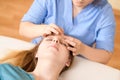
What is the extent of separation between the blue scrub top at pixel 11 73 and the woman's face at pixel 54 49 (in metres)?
0.12

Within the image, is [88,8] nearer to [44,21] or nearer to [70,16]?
[70,16]

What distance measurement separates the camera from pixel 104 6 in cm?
120

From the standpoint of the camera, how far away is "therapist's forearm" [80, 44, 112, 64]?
3.83 feet

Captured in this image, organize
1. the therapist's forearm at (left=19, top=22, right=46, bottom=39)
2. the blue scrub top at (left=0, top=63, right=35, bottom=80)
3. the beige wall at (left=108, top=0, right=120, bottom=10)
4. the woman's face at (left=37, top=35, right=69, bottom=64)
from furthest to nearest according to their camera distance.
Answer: the beige wall at (left=108, top=0, right=120, bottom=10) < the therapist's forearm at (left=19, top=22, right=46, bottom=39) < the woman's face at (left=37, top=35, right=69, bottom=64) < the blue scrub top at (left=0, top=63, right=35, bottom=80)

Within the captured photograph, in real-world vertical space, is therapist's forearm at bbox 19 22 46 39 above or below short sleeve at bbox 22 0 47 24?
below

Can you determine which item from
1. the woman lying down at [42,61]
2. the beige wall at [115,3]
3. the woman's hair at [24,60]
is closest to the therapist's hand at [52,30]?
the woman lying down at [42,61]

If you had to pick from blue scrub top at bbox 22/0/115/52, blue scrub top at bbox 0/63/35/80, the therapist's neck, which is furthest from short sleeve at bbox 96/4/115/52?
blue scrub top at bbox 0/63/35/80

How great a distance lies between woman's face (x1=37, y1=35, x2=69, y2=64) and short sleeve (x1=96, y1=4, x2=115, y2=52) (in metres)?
0.21

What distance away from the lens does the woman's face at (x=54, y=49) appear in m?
1.07

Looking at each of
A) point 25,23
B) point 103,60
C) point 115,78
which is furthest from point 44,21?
point 115,78

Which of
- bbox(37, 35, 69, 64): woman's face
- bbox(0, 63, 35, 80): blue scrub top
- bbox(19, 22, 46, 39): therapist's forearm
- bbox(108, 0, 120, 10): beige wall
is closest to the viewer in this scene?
bbox(0, 63, 35, 80): blue scrub top

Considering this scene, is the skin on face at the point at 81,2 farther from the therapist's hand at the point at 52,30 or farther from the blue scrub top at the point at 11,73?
the blue scrub top at the point at 11,73

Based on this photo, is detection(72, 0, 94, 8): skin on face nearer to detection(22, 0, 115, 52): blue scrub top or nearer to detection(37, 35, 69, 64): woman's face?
detection(22, 0, 115, 52): blue scrub top

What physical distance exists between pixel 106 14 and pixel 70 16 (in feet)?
0.57
